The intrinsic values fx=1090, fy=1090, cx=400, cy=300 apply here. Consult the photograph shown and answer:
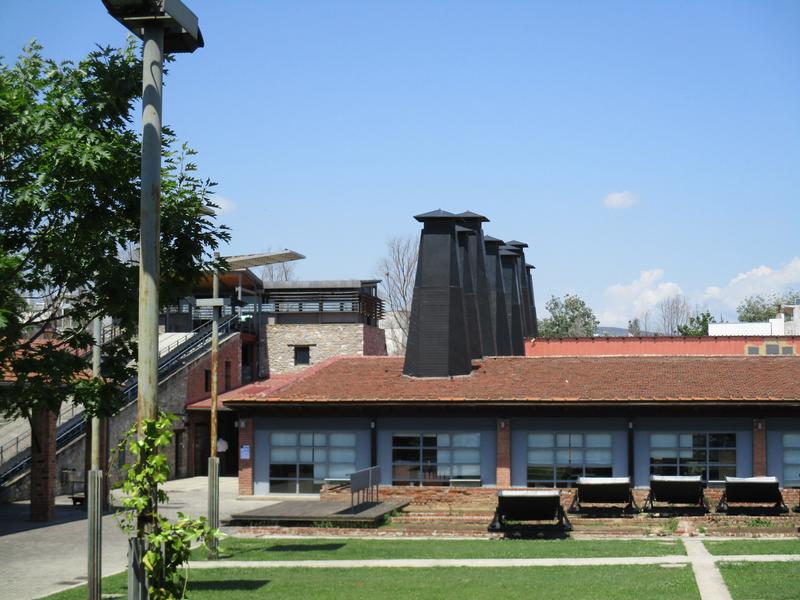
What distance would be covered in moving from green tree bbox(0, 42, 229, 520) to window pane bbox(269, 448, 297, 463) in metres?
17.5

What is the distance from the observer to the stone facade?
5897 centimetres

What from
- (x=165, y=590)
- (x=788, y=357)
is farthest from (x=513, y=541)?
(x=788, y=357)

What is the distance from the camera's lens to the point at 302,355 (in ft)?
196

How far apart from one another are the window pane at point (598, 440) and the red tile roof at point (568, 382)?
134 centimetres

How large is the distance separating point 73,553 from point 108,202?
9.64 metres

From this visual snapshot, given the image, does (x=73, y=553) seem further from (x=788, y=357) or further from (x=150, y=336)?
(x=788, y=357)

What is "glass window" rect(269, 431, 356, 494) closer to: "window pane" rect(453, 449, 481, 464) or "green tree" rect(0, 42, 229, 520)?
"window pane" rect(453, 449, 481, 464)

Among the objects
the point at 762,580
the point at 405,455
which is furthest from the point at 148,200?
the point at 405,455

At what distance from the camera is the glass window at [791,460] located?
32.3m

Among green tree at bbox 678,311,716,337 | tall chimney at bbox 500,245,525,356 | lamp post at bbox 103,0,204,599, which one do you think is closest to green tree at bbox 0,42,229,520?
lamp post at bbox 103,0,204,599

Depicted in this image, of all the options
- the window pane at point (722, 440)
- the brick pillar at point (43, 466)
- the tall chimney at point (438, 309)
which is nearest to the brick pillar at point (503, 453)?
the tall chimney at point (438, 309)

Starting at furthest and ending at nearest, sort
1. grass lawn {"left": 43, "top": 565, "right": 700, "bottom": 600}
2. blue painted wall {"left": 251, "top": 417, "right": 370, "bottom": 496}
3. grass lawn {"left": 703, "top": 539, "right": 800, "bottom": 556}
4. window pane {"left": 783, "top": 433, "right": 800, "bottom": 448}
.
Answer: blue painted wall {"left": 251, "top": 417, "right": 370, "bottom": 496} → window pane {"left": 783, "top": 433, "right": 800, "bottom": 448} → grass lawn {"left": 703, "top": 539, "right": 800, "bottom": 556} → grass lawn {"left": 43, "top": 565, "right": 700, "bottom": 600}

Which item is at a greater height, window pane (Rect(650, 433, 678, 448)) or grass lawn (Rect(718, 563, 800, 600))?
window pane (Rect(650, 433, 678, 448))

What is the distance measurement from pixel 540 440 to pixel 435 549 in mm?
12599
